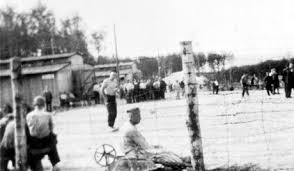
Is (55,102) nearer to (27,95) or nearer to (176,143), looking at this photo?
(27,95)

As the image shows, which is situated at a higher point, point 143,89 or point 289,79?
point 289,79

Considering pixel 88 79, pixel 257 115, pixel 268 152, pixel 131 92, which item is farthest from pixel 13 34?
pixel 268 152

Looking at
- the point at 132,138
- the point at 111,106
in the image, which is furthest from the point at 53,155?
the point at 111,106

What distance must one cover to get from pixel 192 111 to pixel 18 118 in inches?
116

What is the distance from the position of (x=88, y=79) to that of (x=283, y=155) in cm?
2957

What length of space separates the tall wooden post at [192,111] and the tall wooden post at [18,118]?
282 cm

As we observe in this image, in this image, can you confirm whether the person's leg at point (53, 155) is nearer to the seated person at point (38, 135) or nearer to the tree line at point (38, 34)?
the seated person at point (38, 135)

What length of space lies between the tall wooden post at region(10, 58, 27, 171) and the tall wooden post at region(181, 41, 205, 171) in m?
2.82

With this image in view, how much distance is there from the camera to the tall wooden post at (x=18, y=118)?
283 inches

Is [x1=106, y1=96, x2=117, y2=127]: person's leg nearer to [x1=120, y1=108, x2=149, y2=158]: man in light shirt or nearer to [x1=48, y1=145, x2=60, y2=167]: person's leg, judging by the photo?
[x1=48, y1=145, x2=60, y2=167]: person's leg

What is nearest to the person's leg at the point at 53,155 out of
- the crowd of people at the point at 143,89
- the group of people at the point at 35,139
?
the group of people at the point at 35,139

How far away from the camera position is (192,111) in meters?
6.83

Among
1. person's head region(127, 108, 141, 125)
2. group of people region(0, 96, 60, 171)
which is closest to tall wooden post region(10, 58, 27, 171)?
group of people region(0, 96, 60, 171)

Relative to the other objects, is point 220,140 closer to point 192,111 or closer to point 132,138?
point 192,111
